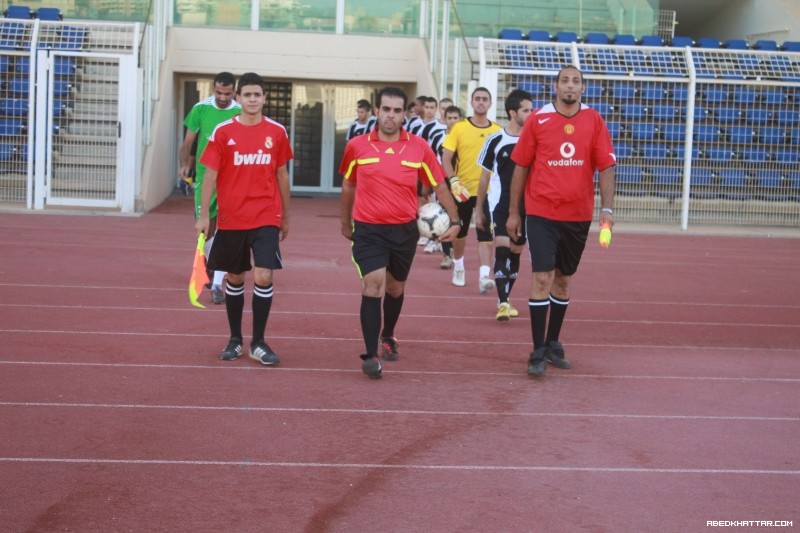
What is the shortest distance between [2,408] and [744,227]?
1881 centimetres

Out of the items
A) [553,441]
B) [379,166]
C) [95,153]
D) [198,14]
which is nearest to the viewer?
[553,441]

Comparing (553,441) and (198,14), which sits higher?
(198,14)

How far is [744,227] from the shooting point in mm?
23641

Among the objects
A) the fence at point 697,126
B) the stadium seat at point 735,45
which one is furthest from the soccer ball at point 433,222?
the stadium seat at point 735,45

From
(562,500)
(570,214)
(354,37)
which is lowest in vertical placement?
(562,500)

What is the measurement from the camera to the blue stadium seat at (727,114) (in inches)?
906

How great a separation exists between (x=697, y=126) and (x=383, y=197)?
15969 mm

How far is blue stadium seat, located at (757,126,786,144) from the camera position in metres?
23.0

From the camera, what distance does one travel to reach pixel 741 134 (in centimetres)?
2303

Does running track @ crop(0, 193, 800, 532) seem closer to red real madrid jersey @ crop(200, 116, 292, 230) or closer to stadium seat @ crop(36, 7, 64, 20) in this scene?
red real madrid jersey @ crop(200, 116, 292, 230)

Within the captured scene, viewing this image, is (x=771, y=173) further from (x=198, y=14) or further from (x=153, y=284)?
(x=153, y=284)

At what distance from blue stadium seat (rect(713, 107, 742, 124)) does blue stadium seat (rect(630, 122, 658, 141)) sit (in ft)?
4.06

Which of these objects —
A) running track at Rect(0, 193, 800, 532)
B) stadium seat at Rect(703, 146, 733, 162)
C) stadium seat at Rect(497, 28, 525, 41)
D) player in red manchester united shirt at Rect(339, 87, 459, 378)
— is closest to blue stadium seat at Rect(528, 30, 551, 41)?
stadium seat at Rect(497, 28, 525, 41)

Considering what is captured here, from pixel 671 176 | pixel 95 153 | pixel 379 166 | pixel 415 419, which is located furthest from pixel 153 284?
pixel 671 176
